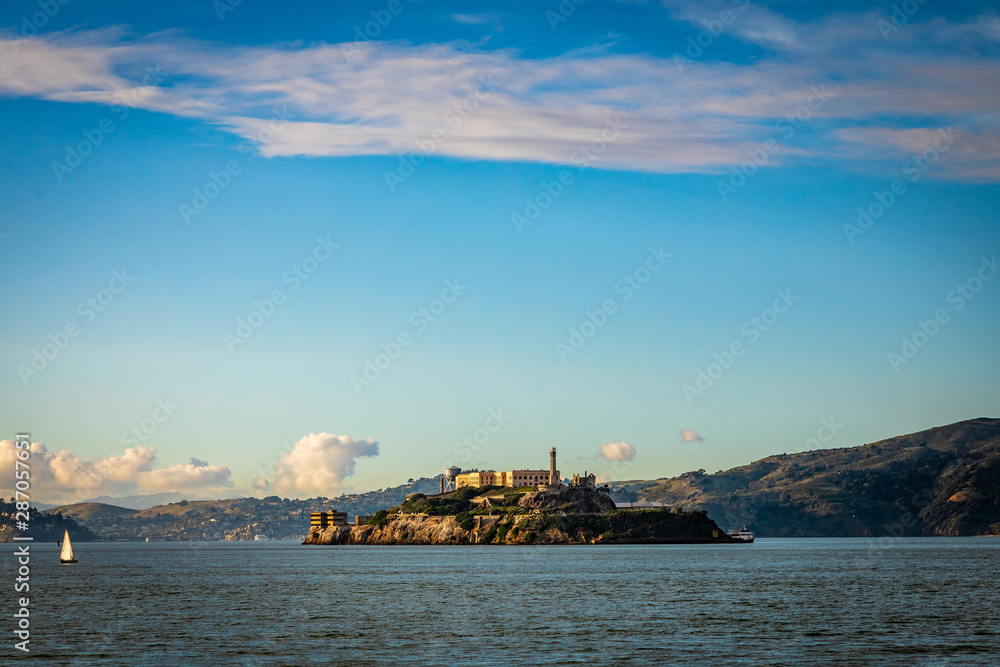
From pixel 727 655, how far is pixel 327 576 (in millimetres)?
102241

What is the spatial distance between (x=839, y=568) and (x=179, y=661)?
135636 mm

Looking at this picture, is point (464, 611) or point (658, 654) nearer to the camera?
point (658, 654)

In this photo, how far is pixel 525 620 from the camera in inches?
3179

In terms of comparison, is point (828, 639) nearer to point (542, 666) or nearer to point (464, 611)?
point (542, 666)

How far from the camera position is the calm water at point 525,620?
6056 centimetres

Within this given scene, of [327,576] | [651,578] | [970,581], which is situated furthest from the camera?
[327,576]

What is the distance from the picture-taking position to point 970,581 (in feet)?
420

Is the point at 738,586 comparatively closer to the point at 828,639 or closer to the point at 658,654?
the point at 828,639

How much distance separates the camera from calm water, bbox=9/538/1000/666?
60.6 meters

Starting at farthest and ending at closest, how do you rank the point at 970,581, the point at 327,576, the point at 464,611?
the point at 327,576 < the point at 970,581 < the point at 464,611

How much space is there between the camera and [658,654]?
200ft

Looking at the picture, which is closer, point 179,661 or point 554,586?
point 179,661

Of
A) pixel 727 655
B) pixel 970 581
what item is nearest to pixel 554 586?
pixel 970 581

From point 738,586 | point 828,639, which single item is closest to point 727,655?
point 828,639
